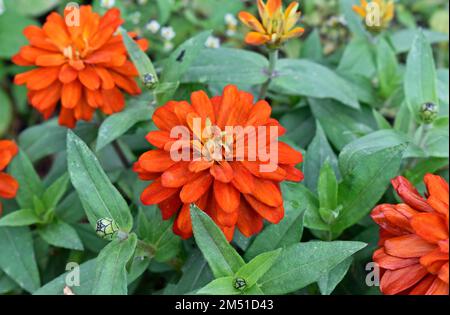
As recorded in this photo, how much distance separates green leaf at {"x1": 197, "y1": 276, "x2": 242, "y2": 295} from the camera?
99cm

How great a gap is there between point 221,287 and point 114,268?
0.59 feet

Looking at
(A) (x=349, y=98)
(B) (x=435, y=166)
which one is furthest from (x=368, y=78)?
(B) (x=435, y=166)

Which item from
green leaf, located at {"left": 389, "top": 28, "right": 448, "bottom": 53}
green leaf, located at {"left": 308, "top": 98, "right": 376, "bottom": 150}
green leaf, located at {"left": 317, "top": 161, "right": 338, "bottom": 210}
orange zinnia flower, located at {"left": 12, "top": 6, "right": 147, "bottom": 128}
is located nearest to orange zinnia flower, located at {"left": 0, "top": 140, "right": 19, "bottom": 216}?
orange zinnia flower, located at {"left": 12, "top": 6, "right": 147, "bottom": 128}

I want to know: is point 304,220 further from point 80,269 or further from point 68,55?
point 68,55

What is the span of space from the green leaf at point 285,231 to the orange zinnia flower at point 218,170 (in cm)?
10

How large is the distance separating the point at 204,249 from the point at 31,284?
1.52ft

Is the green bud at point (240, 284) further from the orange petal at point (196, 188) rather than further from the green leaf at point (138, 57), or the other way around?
the green leaf at point (138, 57)

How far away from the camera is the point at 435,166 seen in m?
1.36

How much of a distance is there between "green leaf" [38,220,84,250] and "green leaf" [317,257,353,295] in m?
0.51

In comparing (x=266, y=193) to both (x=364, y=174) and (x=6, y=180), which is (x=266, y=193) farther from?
(x=6, y=180)

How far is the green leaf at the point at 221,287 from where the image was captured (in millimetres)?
994

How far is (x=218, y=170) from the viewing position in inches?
38.7

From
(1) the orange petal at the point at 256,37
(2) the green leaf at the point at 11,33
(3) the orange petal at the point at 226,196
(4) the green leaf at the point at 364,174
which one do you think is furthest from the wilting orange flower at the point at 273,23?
(2) the green leaf at the point at 11,33

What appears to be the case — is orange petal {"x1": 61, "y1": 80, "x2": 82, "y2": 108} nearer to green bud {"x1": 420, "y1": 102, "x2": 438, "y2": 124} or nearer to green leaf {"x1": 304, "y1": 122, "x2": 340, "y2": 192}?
green leaf {"x1": 304, "y1": 122, "x2": 340, "y2": 192}
